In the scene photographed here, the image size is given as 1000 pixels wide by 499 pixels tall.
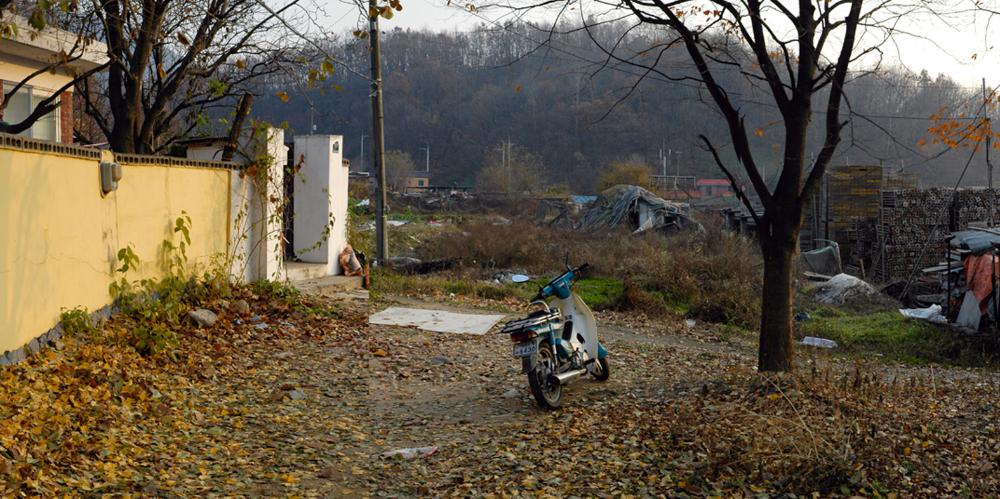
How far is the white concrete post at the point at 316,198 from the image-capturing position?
13250mm

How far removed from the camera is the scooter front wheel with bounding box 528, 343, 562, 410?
6762 mm

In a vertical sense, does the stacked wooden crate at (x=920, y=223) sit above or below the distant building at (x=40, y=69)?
below

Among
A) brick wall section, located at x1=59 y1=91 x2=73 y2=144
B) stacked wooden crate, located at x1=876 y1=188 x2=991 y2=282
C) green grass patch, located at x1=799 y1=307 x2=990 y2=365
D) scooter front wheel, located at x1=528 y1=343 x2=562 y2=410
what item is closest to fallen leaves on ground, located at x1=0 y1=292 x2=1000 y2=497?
scooter front wheel, located at x1=528 y1=343 x2=562 y2=410

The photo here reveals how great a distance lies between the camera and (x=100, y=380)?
253 inches

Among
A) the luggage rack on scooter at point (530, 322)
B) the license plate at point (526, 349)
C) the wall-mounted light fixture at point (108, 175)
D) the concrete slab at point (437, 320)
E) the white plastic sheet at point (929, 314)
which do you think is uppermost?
the wall-mounted light fixture at point (108, 175)

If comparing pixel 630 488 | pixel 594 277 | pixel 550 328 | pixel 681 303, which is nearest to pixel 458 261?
pixel 594 277

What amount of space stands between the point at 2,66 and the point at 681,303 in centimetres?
1245

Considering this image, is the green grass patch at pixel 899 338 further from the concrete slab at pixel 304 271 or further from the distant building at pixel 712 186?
the distant building at pixel 712 186

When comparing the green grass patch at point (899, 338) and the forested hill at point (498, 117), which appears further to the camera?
the forested hill at point (498, 117)

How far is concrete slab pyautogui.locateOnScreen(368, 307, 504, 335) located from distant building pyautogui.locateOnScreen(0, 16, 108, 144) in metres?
5.91

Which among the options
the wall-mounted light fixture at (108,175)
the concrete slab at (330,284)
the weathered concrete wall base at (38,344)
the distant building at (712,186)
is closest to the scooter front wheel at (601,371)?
the weathered concrete wall base at (38,344)

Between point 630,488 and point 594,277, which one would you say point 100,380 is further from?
point 594,277

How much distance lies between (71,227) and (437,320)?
5087 millimetres

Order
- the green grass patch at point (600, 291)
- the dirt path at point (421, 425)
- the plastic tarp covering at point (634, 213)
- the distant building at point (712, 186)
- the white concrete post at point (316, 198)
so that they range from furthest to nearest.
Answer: the distant building at point (712, 186)
the plastic tarp covering at point (634, 213)
the green grass patch at point (600, 291)
the white concrete post at point (316, 198)
the dirt path at point (421, 425)
